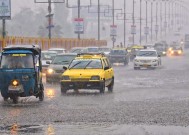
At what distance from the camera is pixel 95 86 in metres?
26.9

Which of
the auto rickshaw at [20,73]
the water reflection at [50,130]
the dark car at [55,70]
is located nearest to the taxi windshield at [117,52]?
the dark car at [55,70]

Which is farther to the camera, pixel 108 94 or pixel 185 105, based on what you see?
pixel 108 94

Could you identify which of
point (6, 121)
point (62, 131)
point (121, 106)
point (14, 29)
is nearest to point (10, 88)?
point (121, 106)

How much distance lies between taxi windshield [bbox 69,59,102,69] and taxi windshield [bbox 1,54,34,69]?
5.08 metres

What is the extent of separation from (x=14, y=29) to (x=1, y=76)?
161m

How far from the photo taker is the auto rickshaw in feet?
74.0

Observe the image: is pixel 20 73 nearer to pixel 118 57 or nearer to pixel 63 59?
pixel 63 59

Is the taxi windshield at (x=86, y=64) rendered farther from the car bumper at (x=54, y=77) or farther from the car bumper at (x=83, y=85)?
the car bumper at (x=54, y=77)

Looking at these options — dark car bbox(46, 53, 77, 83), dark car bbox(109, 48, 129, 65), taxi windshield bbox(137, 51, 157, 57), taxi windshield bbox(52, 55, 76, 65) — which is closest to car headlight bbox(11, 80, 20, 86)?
dark car bbox(46, 53, 77, 83)

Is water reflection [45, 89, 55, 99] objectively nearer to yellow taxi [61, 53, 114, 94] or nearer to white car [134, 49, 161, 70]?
yellow taxi [61, 53, 114, 94]

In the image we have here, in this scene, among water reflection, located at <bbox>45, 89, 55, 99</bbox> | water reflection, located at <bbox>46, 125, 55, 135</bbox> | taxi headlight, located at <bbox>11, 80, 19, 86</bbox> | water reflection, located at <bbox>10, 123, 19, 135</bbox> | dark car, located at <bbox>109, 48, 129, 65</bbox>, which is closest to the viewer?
water reflection, located at <bbox>46, 125, 55, 135</bbox>

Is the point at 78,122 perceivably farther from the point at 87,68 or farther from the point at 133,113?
the point at 87,68

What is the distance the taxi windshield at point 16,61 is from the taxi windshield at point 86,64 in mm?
5078

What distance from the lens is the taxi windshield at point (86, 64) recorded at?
2808cm
